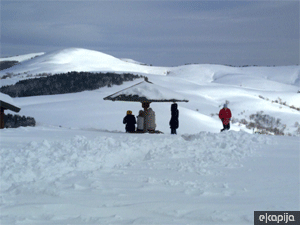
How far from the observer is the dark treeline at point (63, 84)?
111 ft

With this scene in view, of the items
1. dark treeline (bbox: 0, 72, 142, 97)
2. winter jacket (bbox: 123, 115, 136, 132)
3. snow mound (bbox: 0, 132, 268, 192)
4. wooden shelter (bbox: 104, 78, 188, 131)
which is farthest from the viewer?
dark treeline (bbox: 0, 72, 142, 97)

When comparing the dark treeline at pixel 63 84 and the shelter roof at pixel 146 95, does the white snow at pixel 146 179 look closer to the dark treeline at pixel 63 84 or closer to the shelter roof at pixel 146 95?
the shelter roof at pixel 146 95

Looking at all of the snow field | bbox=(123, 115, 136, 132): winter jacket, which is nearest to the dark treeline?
bbox=(123, 115, 136, 132): winter jacket

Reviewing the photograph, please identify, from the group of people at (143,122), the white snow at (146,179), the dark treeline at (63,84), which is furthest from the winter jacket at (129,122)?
the dark treeline at (63,84)

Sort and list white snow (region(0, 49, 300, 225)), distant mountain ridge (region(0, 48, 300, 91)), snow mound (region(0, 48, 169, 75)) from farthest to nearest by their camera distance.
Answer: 1. snow mound (region(0, 48, 169, 75))
2. distant mountain ridge (region(0, 48, 300, 91))
3. white snow (region(0, 49, 300, 225))

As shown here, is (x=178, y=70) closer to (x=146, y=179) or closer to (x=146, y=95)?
(x=146, y=95)

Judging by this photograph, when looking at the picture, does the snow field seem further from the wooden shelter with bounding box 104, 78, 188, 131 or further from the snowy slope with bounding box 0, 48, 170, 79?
the snowy slope with bounding box 0, 48, 170, 79

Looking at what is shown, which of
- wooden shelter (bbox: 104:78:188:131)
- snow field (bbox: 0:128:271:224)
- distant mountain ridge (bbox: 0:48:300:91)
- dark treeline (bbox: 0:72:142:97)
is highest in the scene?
distant mountain ridge (bbox: 0:48:300:91)

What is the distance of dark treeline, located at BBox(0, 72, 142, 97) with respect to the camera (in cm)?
3388

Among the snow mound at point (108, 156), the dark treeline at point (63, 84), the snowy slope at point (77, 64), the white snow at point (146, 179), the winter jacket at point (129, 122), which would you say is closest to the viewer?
the white snow at point (146, 179)

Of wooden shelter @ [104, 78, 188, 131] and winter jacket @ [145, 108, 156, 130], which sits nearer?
Answer: wooden shelter @ [104, 78, 188, 131]

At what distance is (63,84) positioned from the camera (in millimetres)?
36031

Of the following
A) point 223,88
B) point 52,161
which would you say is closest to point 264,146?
point 52,161

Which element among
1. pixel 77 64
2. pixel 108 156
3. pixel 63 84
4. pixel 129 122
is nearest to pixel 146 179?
pixel 108 156
